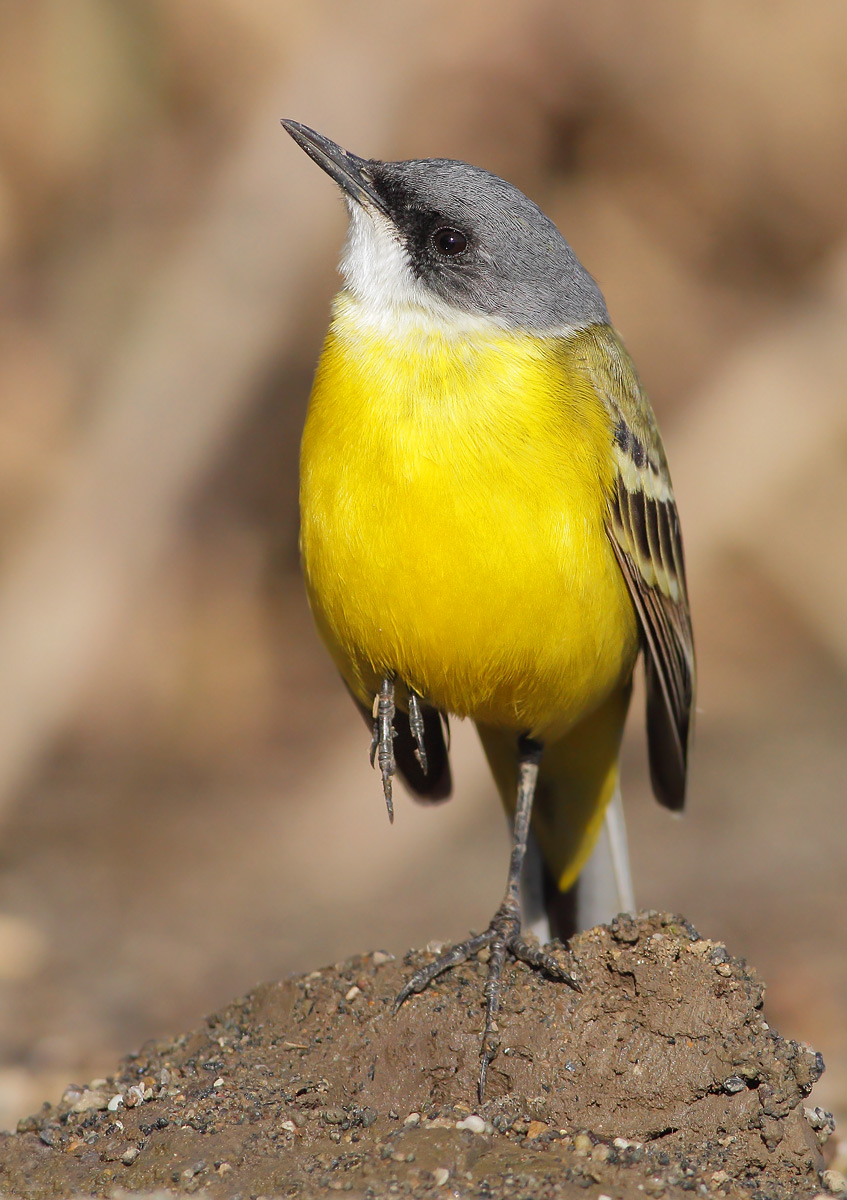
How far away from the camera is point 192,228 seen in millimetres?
9508

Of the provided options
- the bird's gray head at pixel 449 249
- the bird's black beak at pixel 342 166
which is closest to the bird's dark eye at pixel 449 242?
the bird's gray head at pixel 449 249

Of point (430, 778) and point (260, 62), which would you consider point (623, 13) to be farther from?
point (430, 778)

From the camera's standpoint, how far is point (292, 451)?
38.7 ft

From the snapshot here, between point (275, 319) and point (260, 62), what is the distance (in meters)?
2.49

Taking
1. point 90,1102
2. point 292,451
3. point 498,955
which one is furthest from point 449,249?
point 292,451

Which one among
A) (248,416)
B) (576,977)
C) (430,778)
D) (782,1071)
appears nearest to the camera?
(782,1071)

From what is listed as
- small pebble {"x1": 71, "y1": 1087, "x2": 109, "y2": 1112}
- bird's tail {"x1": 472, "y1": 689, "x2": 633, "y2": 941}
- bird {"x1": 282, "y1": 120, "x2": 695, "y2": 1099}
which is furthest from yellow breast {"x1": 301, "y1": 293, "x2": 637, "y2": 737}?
small pebble {"x1": 71, "y1": 1087, "x2": 109, "y2": 1112}

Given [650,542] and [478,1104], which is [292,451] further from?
[478,1104]

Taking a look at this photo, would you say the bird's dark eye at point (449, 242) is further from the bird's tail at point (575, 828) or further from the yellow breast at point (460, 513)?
the bird's tail at point (575, 828)

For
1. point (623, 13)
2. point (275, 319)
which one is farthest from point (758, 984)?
point (623, 13)

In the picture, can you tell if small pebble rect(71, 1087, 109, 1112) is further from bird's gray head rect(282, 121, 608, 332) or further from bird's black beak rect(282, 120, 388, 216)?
bird's black beak rect(282, 120, 388, 216)

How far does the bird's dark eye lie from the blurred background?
14.8ft

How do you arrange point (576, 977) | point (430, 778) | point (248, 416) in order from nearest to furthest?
1. point (576, 977)
2. point (430, 778)
3. point (248, 416)

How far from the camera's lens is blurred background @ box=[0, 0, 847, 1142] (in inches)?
365
